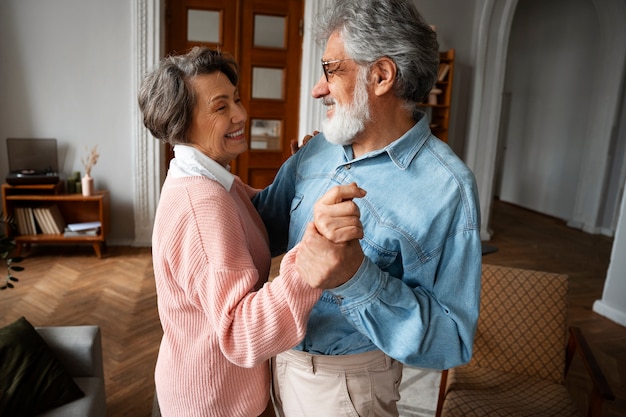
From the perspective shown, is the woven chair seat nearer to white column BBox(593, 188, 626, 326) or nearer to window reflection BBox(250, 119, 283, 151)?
white column BBox(593, 188, 626, 326)

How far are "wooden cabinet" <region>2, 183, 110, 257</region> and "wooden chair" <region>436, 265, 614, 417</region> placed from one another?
3942 millimetres

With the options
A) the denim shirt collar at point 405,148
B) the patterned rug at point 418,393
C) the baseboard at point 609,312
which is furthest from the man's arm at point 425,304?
the baseboard at point 609,312

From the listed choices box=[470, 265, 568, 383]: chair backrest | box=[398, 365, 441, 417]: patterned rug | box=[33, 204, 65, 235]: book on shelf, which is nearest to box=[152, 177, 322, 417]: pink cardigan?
box=[470, 265, 568, 383]: chair backrest

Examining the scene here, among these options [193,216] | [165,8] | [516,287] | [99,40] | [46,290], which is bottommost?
[46,290]

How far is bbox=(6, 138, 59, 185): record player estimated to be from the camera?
4750 millimetres

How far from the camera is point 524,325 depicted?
2.30m

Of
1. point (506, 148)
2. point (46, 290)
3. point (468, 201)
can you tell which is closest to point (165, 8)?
point (46, 290)

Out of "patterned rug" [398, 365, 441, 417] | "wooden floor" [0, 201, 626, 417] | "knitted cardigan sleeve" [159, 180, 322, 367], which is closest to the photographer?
"knitted cardigan sleeve" [159, 180, 322, 367]

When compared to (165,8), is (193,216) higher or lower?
lower

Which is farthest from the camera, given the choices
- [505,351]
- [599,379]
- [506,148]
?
[506,148]

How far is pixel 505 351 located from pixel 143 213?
163 inches

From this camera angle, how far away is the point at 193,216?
1.04 meters

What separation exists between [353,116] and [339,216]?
43 centimetres

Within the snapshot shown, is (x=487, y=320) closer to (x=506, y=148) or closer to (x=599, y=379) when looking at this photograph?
(x=599, y=379)
